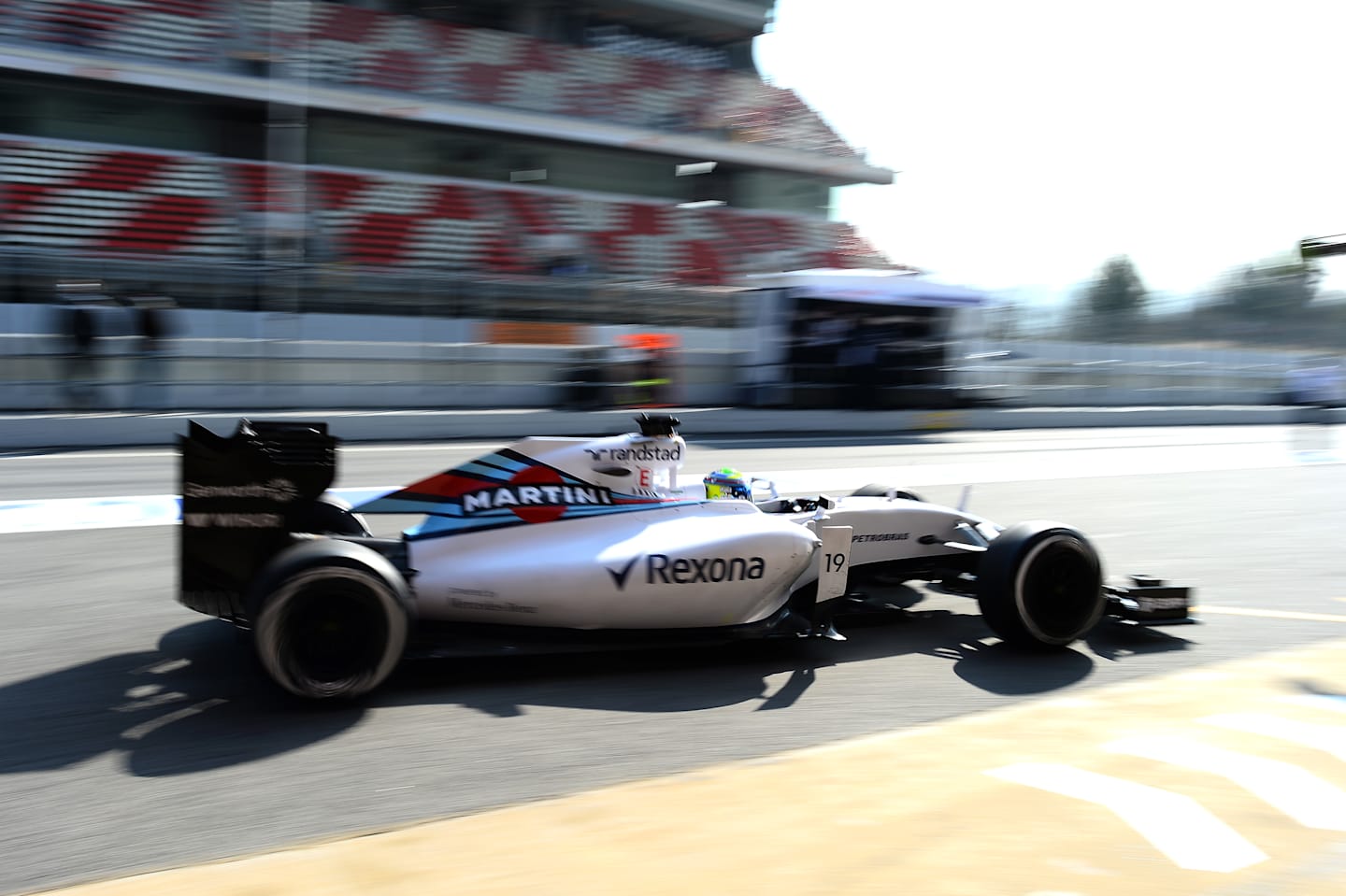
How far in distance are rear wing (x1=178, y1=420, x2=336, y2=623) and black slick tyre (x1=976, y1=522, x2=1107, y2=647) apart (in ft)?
10.4

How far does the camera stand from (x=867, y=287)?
1925 cm

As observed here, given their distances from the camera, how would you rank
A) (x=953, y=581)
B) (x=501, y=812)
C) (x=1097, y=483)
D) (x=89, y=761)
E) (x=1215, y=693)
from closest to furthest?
(x=501, y=812) → (x=89, y=761) → (x=1215, y=693) → (x=953, y=581) → (x=1097, y=483)

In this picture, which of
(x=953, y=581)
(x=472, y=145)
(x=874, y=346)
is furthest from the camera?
(x=472, y=145)

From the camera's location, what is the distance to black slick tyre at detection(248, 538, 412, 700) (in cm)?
393

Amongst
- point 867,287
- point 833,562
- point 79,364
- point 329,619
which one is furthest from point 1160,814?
point 867,287

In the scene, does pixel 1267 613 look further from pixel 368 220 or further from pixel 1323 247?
pixel 368 220

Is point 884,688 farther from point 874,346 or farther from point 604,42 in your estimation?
point 604,42

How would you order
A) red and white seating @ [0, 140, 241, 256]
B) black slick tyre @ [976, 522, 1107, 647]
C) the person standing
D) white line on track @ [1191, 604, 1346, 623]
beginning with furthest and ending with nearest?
red and white seating @ [0, 140, 241, 256]
the person standing
white line on track @ [1191, 604, 1346, 623]
black slick tyre @ [976, 522, 1107, 647]

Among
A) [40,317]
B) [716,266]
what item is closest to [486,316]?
[40,317]

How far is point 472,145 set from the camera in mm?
25938

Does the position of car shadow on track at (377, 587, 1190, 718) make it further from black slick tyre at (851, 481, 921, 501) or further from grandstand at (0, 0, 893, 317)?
grandstand at (0, 0, 893, 317)

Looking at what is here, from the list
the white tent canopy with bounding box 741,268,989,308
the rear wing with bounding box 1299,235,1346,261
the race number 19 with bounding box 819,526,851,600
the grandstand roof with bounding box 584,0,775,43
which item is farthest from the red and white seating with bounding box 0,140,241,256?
the rear wing with bounding box 1299,235,1346,261

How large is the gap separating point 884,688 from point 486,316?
16.1 meters

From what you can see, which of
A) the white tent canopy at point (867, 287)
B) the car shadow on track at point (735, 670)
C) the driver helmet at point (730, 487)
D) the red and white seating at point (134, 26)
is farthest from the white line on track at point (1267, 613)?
the red and white seating at point (134, 26)
